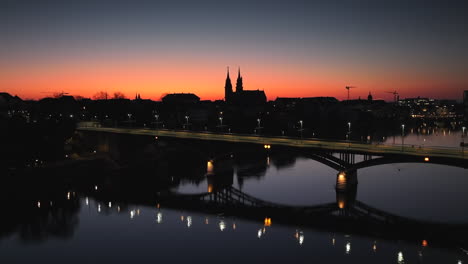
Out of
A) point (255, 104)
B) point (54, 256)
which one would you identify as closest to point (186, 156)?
point (54, 256)

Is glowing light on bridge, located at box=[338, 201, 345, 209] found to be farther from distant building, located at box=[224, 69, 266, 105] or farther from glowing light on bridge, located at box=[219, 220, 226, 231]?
distant building, located at box=[224, 69, 266, 105]

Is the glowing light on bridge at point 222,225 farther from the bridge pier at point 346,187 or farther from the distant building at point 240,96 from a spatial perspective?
the distant building at point 240,96

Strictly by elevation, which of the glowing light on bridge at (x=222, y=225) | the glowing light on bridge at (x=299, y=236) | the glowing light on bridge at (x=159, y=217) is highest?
the glowing light on bridge at (x=159, y=217)

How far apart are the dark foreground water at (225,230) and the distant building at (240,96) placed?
12380 centimetres

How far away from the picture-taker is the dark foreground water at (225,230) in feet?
99.5

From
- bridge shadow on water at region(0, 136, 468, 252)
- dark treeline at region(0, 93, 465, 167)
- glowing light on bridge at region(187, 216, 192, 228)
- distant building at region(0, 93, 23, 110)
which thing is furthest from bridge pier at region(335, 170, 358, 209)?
distant building at region(0, 93, 23, 110)

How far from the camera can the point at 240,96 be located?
17975cm

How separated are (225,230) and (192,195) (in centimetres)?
1439

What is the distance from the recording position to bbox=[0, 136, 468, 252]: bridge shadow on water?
3609 cm

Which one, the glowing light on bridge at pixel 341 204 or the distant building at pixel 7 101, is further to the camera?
the distant building at pixel 7 101

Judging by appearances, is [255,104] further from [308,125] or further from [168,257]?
[168,257]

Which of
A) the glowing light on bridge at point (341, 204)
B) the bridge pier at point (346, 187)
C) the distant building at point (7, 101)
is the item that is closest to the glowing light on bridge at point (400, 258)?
the glowing light on bridge at point (341, 204)

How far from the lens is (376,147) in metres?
45.8

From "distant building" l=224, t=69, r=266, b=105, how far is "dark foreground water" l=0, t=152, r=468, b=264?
12380 centimetres
